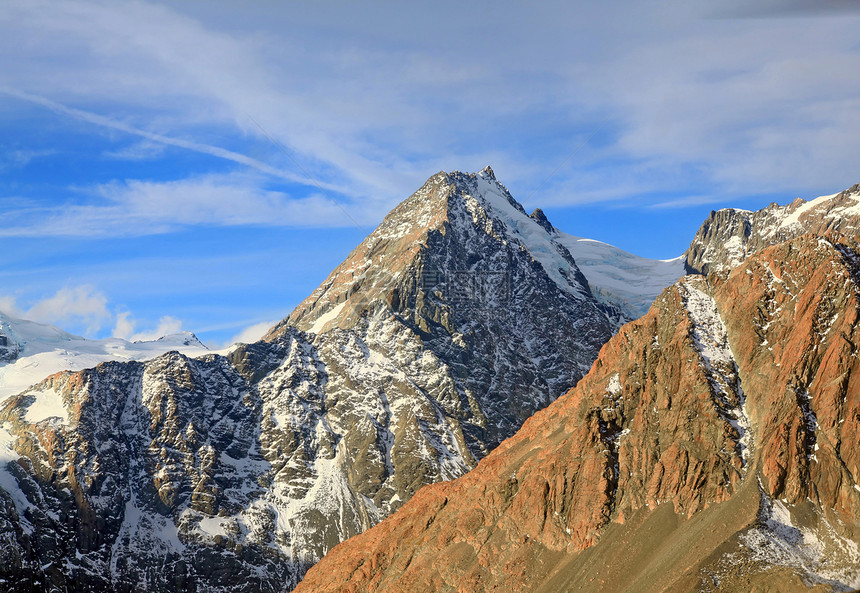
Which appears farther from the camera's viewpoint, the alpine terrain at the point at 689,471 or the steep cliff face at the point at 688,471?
the steep cliff face at the point at 688,471

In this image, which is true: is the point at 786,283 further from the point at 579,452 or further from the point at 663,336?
the point at 579,452

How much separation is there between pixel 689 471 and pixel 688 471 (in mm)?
181

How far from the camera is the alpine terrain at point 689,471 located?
406ft

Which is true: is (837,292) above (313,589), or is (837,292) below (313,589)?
above

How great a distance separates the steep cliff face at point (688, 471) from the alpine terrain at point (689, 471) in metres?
0.30

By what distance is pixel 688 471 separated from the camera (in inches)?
5541

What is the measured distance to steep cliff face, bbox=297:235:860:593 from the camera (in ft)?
407

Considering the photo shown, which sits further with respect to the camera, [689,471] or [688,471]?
[688,471]

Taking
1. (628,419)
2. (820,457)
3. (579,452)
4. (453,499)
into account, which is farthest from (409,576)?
(820,457)

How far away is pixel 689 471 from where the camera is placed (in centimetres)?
14062

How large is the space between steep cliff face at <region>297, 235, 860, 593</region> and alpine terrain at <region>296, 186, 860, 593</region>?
302mm

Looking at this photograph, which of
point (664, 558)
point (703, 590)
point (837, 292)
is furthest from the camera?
point (837, 292)

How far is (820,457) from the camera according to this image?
13075 centimetres

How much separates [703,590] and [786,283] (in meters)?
65.7
